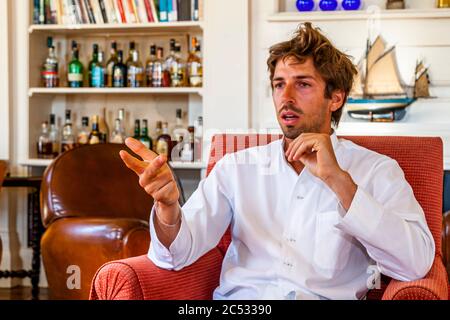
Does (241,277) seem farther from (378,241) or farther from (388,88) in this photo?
(388,88)

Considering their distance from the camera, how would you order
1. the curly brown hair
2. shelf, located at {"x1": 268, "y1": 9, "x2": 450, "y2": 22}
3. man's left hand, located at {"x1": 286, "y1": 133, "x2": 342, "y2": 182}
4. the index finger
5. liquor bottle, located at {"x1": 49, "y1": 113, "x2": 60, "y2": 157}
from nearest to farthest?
1. the index finger
2. man's left hand, located at {"x1": 286, "y1": 133, "x2": 342, "y2": 182}
3. the curly brown hair
4. shelf, located at {"x1": 268, "y1": 9, "x2": 450, "y2": 22}
5. liquor bottle, located at {"x1": 49, "y1": 113, "x2": 60, "y2": 157}

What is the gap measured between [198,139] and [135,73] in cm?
34

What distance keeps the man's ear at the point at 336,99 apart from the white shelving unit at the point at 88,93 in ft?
4.27

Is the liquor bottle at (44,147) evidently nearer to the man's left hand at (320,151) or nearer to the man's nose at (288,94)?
the man's nose at (288,94)

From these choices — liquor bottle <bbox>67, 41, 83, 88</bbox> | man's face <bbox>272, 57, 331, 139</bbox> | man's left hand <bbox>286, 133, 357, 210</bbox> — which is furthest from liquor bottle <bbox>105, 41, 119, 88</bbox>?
man's left hand <bbox>286, 133, 357, 210</bbox>

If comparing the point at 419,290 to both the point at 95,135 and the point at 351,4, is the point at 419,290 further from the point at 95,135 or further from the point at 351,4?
the point at 95,135

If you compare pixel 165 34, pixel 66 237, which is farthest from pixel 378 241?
pixel 165 34

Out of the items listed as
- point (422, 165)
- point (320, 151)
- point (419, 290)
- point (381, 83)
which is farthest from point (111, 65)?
point (419, 290)

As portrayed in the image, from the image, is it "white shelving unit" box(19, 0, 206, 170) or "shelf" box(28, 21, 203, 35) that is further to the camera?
"white shelving unit" box(19, 0, 206, 170)

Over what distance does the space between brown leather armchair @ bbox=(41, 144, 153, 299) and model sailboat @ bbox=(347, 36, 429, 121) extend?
807 mm

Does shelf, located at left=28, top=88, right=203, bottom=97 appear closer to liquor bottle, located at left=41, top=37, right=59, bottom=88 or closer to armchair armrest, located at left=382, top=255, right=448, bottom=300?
liquor bottle, located at left=41, top=37, right=59, bottom=88

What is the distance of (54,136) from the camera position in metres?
2.87

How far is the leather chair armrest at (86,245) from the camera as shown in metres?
1.81

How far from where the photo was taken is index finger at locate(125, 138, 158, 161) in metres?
1.00
